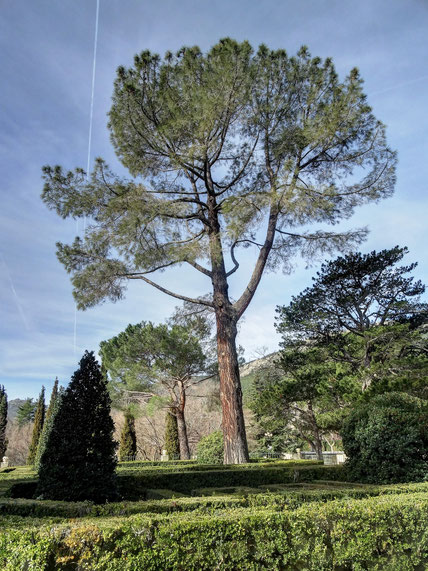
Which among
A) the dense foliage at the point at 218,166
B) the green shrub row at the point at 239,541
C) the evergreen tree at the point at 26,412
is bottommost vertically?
the green shrub row at the point at 239,541

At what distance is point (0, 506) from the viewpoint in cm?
394

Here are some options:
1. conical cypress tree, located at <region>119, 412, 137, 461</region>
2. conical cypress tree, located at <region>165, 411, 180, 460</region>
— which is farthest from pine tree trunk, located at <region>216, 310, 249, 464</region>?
conical cypress tree, located at <region>119, 412, 137, 461</region>

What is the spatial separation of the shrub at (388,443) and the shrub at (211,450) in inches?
247

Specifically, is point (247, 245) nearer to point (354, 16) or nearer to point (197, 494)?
point (354, 16)

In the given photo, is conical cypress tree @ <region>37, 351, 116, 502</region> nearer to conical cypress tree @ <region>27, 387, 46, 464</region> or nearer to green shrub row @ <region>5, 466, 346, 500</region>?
green shrub row @ <region>5, 466, 346, 500</region>

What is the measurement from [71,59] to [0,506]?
7489 mm

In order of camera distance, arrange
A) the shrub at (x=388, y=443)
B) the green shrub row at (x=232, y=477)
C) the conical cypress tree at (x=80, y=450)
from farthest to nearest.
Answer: the green shrub row at (x=232, y=477)
the shrub at (x=388, y=443)
the conical cypress tree at (x=80, y=450)

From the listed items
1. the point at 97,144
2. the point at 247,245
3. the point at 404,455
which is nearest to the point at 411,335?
the point at 247,245

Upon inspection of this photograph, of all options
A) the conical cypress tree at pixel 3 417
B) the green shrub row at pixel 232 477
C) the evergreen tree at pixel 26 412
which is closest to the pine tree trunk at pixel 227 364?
the green shrub row at pixel 232 477

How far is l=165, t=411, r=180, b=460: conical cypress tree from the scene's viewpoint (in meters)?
21.8

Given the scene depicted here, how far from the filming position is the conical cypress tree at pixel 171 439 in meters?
21.8

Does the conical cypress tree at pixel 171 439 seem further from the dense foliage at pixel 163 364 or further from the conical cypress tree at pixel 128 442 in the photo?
the dense foliage at pixel 163 364

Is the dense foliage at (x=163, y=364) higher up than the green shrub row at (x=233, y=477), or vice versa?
the dense foliage at (x=163, y=364)

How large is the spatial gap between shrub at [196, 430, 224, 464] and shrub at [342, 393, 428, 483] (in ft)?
20.6
